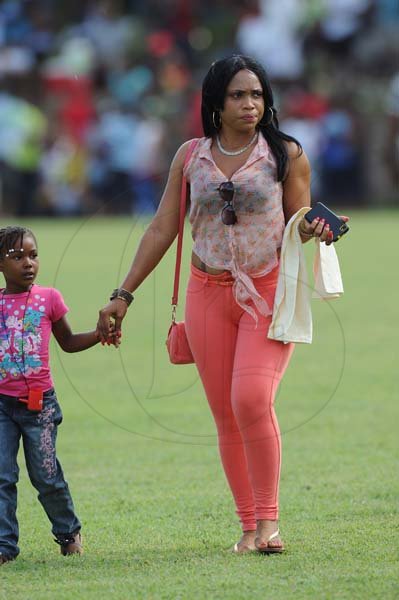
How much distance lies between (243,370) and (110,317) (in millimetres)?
570

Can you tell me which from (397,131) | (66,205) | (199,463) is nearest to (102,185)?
(66,205)

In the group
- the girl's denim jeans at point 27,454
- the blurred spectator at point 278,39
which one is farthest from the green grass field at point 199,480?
the blurred spectator at point 278,39

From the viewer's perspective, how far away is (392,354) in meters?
11.2

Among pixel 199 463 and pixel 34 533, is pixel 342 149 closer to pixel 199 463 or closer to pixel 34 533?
pixel 199 463

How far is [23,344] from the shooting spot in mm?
5289

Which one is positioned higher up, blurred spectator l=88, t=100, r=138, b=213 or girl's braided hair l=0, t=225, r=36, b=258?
blurred spectator l=88, t=100, r=138, b=213

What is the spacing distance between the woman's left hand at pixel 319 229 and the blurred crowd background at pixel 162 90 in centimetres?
1894

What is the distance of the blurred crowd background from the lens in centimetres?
2516

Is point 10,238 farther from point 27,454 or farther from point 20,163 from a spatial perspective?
point 20,163

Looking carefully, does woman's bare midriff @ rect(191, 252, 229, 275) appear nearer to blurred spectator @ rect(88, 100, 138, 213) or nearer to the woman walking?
the woman walking

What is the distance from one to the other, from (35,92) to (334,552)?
22607 mm

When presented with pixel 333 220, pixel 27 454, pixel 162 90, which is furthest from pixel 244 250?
pixel 162 90

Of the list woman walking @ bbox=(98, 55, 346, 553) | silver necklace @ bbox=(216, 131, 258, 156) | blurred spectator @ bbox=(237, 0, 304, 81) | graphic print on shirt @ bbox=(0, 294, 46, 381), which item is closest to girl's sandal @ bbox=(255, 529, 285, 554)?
woman walking @ bbox=(98, 55, 346, 553)

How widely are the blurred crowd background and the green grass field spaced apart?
1169 cm
